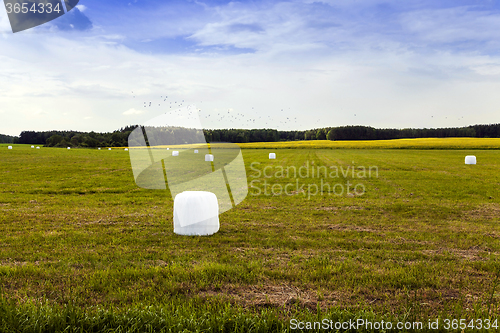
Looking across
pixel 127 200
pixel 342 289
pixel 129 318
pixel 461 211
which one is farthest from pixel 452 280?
pixel 127 200

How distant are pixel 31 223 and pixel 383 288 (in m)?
10.4

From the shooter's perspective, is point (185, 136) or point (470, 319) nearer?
point (470, 319)

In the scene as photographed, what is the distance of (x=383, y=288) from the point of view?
502 cm

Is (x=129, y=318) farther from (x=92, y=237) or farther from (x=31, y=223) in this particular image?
(x=31, y=223)

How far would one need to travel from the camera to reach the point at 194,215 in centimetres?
843

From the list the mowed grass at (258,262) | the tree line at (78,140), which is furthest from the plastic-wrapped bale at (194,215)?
the tree line at (78,140)

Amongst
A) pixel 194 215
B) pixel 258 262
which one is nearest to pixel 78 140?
pixel 194 215

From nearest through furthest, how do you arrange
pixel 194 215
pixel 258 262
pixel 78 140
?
1. pixel 258 262
2. pixel 194 215
3. pixel 78 140

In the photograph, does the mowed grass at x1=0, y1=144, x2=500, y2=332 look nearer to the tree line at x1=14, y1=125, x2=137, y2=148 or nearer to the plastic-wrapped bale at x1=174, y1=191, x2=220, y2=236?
the plastic-wrapped bale at x1=174, y1=191, x2=220, y2=236

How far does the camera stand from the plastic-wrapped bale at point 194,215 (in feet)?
27.7

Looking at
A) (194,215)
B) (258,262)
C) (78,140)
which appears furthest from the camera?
(78,140)

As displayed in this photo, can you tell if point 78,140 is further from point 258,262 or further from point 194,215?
point 258,262

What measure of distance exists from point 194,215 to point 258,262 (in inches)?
112

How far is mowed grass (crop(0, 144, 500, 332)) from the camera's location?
169 inches
